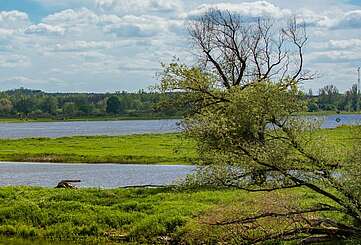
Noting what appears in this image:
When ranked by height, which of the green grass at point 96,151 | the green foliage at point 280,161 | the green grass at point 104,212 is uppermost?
the green foliage at point 280,161

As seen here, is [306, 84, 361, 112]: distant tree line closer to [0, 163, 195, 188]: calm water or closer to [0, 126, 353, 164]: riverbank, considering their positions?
[0, 126, 353, 164]: riverbank

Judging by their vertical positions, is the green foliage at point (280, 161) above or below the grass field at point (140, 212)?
above

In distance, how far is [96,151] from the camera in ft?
237

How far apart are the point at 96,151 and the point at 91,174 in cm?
2267

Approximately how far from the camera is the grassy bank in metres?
24.2

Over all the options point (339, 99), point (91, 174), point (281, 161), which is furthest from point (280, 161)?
point (339, 99)

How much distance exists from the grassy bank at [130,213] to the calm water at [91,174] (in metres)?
9.02

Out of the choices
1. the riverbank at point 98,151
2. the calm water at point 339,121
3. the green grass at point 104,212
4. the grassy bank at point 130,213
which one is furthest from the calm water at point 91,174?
the calm water at point 339,121

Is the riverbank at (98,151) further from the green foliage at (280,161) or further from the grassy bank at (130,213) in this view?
the green foliage at (280,161)

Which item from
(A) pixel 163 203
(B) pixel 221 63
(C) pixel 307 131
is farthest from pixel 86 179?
(C) pixel 307 131

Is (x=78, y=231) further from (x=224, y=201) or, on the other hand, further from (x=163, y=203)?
(x=224, y=201)

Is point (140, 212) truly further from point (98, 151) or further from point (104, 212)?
point (98, 151)

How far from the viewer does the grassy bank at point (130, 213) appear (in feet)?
79.4

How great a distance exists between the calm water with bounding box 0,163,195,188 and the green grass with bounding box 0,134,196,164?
3.96 m
